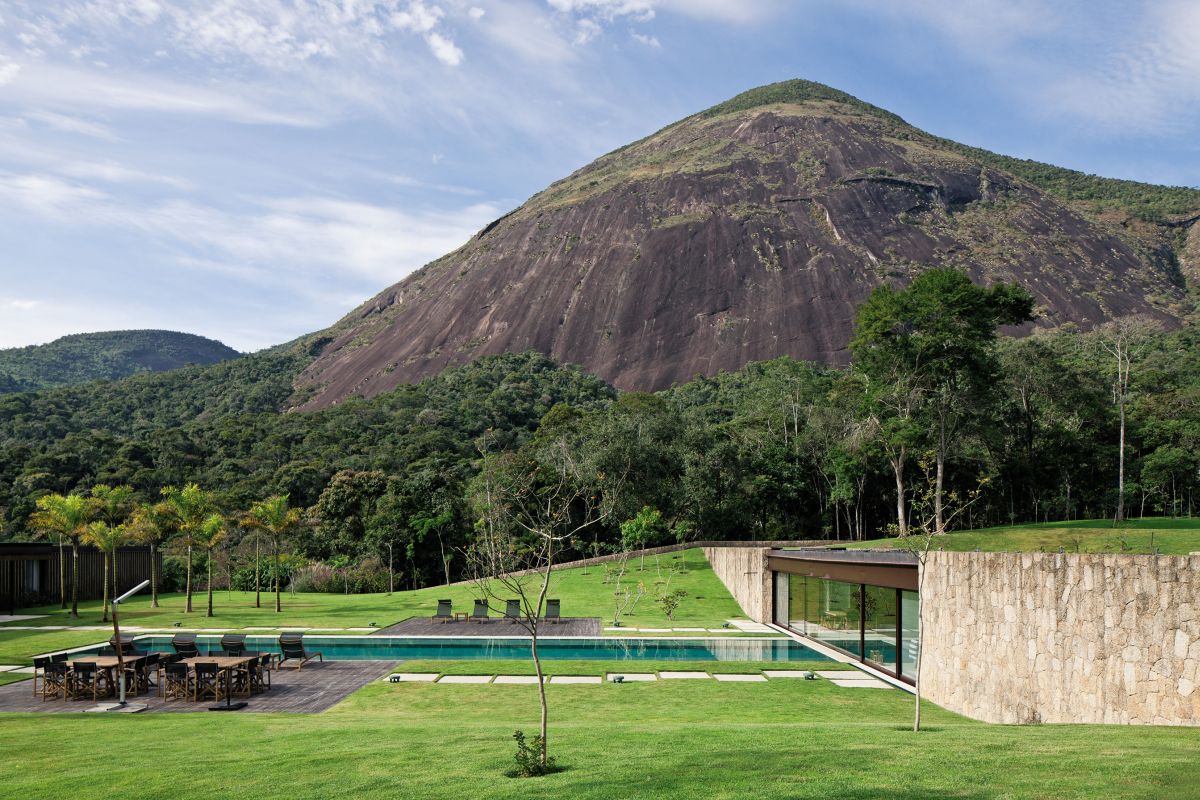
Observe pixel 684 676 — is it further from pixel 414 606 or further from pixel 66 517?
pixel 66 517

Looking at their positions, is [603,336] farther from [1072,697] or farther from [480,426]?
[1072,697]

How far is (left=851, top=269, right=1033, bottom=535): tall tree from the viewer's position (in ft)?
112

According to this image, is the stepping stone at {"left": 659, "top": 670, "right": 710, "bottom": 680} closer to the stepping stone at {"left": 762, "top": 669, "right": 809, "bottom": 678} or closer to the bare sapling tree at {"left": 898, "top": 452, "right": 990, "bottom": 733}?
the stepping stone at {"left": 762, "top": 669, "right": 809, "bottom": 678}

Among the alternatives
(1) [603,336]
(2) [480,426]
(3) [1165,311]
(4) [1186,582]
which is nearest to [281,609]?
(4) [1186,582]

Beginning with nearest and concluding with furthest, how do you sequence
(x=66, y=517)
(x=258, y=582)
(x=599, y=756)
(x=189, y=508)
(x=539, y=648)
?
(x=599, y=756) < (x=539, y=648) < (x=66, y=517) < (x=189, y=508) < (x=258, y=582)

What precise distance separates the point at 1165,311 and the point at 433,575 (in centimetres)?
9545

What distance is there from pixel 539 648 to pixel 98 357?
14261 centimetres

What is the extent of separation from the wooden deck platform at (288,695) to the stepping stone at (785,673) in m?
7.46

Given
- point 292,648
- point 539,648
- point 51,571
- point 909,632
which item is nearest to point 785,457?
point 539,648

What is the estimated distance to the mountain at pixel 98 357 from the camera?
11119cm

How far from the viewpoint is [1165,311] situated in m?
95.2

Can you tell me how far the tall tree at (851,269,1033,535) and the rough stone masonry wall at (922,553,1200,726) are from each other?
73.0ft

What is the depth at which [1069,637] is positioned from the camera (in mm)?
10055

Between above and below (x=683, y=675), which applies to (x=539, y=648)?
below
